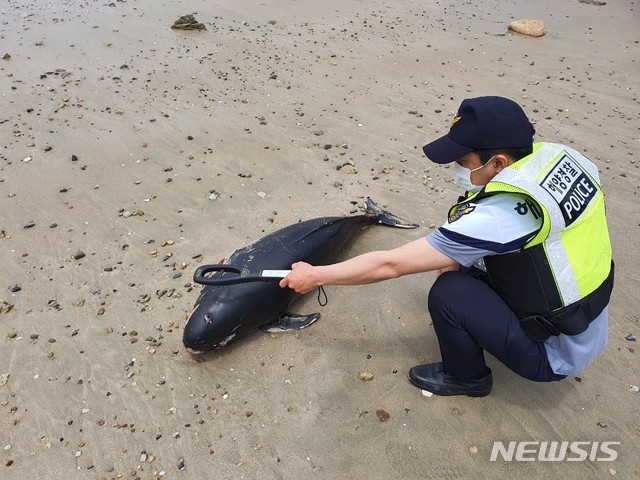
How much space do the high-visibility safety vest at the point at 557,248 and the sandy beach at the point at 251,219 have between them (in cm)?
Result: 79

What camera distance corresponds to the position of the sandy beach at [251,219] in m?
A: 2.68

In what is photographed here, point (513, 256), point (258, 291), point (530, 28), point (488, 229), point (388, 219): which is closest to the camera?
point (488, 229)

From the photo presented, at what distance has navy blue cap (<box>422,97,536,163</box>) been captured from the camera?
2.20 meters

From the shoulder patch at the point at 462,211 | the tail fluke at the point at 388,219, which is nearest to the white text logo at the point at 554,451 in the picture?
the shoulder patch at the point at 462,211

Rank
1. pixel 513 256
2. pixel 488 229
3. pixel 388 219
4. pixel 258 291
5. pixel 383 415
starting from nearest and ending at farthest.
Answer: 1. pixel 488 229
2. pixel 513 256
3. pixel 383 415
4. pixel 258 291
5. pixel 388 219

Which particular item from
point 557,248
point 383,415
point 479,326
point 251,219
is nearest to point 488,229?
point 557,248

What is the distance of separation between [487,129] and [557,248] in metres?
0.58

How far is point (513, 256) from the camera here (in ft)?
7.29

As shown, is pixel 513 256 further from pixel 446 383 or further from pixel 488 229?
pixel 446 383

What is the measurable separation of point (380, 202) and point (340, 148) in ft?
3.18

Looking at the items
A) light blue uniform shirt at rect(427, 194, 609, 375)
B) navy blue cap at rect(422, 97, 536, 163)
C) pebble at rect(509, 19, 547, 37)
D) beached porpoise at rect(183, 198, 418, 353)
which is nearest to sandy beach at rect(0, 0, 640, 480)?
beached porpoise at rect(183, 198, 418, 353)

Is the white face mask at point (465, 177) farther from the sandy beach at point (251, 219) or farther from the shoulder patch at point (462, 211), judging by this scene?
the sandy beach at point (251, 219)

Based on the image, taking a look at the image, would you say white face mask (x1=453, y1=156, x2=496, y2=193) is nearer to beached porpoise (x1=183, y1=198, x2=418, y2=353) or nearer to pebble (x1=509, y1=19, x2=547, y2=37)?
beached porpoise (x1=183, y1=198, x2=418, y2=353)

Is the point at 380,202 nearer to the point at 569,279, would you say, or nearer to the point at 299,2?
the point at 569,279
